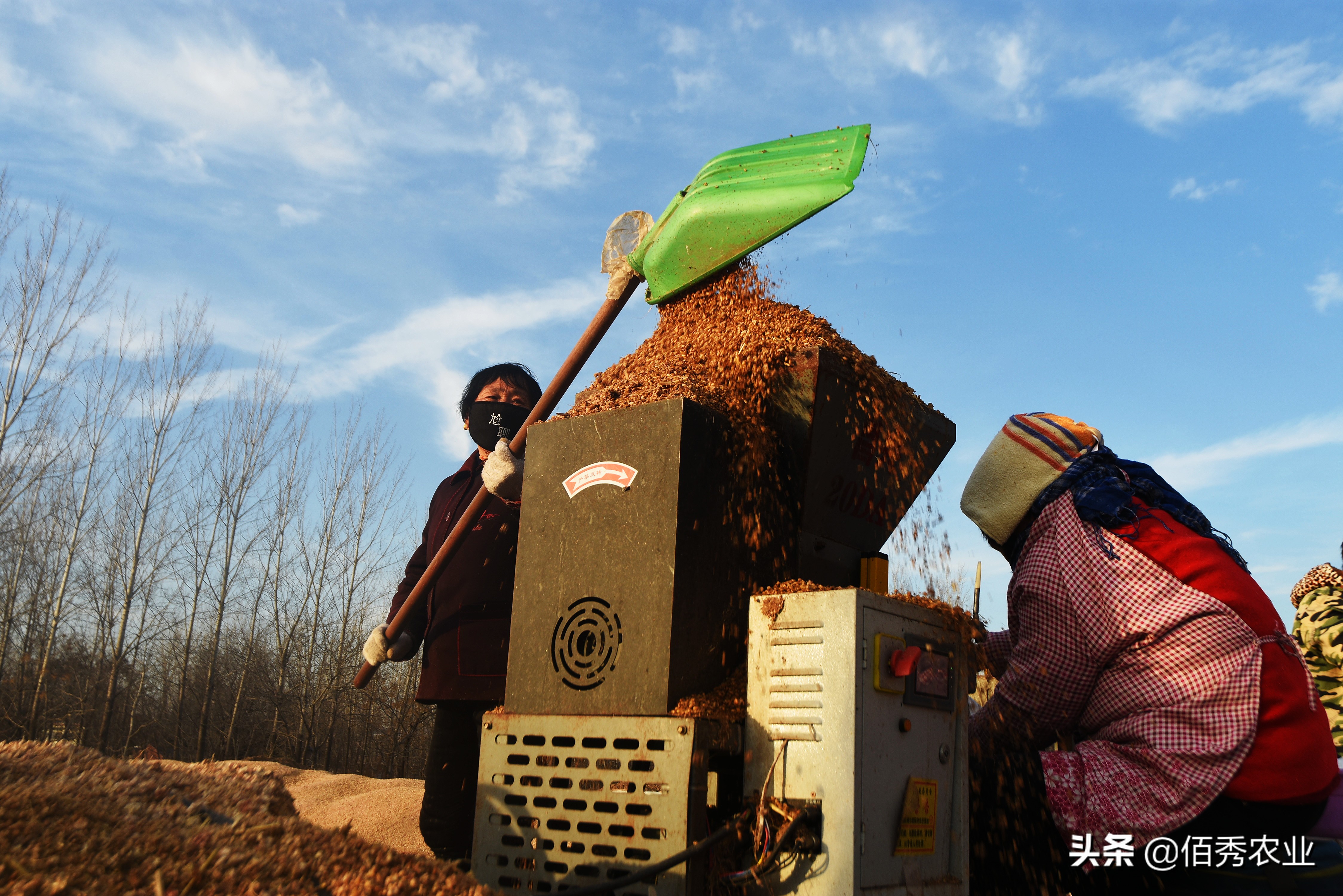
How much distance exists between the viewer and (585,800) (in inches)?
81.0

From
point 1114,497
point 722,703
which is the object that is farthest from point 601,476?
point 1114,497

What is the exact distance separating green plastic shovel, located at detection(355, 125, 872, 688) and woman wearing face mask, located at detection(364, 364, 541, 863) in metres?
0.44

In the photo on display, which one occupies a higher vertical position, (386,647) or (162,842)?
(386,647)

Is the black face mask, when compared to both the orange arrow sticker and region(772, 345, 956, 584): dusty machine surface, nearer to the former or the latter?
the orange arrow sticker

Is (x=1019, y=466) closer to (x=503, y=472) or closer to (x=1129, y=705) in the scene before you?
(x=1129, y=705)

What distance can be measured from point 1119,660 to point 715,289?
156 cm

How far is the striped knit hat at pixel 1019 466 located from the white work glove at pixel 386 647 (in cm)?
242

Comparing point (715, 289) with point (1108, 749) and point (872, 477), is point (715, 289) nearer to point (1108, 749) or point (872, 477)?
point (872, 477)

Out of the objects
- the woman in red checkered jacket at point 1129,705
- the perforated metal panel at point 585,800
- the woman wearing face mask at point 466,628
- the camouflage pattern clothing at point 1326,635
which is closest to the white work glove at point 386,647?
the woman wearing face mask at point 466,628

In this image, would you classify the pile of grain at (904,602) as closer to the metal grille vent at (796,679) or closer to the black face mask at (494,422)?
the metal grille vent at (796,679)

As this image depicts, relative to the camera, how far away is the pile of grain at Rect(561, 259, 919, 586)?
2322 millimetres

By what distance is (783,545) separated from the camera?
246cm

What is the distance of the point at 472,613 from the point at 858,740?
6.66ft

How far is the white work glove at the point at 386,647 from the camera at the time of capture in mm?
3697
